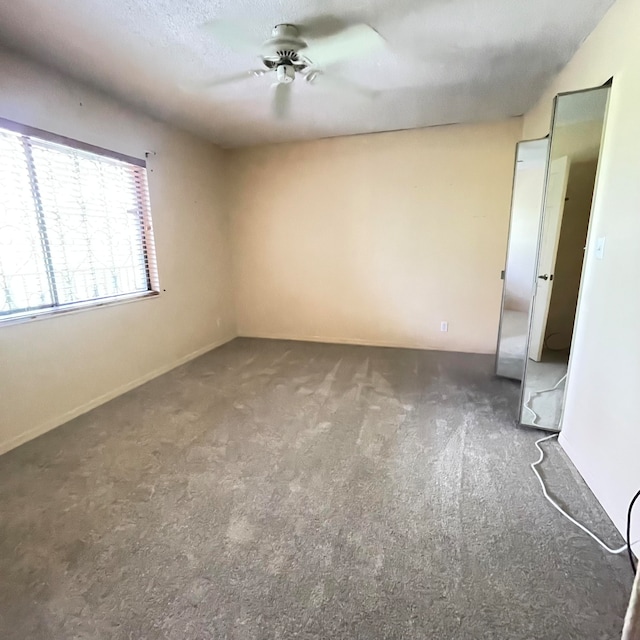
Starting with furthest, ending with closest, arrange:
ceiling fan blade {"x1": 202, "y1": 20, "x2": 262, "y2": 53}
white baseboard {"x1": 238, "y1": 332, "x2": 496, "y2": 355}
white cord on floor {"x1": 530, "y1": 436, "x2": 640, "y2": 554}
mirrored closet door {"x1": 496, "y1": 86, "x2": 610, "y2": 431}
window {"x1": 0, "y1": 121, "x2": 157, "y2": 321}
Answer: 1. white baseboard {"x1": 238, "y1": 332, "x2": 496, "y2": 355}
2. window {"x1": 0, "y1": 121, "x2": 157, "y2": 321}
3. mirrored closet door {"x1": 496, "y1": 86, "x2": 610, "y2": 431}
4. ceiling fan blade {"x1": 202, "y1": 20, "x2": 262, "y2": 53}
5. white cord on floor {"x1": 530, "y1": 436, "x2": 640, "y2": 554}

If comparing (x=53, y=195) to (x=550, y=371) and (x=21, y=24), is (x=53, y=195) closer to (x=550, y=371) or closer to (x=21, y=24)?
(x=21, y=24)

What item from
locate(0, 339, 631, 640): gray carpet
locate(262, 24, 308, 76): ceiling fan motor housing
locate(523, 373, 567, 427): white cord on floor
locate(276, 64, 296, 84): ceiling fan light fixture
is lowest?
locate(0, 339, 631, 640): gray carpet

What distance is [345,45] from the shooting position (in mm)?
2047

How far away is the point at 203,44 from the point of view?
202 centimetres

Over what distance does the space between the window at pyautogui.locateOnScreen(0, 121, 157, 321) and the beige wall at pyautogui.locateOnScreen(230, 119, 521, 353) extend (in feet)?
4.99

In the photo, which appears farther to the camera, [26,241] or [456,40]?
[26,241]

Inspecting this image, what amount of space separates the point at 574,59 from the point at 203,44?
7.41ft

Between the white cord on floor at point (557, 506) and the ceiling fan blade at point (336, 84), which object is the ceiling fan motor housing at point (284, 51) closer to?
the ceiling fan blade at point (336, 84)

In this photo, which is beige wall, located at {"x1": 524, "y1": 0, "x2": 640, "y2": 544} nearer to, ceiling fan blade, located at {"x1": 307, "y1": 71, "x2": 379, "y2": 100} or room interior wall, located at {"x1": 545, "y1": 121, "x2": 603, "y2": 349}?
room interior wall, located at {"x1": 545, "y1": 121, "x2": 603, "y2": 349}

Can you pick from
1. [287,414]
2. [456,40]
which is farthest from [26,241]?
[456,40]

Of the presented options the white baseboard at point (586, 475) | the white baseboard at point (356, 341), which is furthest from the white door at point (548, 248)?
the white baseboard at point (356, 341)

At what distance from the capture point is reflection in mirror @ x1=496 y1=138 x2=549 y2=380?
9.17 ft

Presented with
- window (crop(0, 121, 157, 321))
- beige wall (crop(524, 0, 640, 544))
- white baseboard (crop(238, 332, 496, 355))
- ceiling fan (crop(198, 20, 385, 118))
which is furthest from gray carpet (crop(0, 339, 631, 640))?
ceiling fan (crop(198, 20, 385, 118))

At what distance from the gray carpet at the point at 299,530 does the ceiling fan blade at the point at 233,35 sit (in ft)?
7.83
